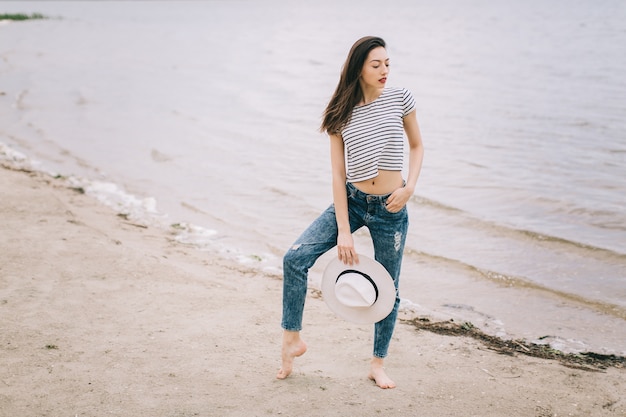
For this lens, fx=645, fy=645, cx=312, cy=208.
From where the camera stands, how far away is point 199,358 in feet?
14.6

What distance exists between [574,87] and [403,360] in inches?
668

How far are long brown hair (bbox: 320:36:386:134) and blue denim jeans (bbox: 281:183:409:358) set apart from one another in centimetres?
40

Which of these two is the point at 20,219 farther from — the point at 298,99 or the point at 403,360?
the point at 298,99

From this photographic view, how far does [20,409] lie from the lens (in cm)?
367

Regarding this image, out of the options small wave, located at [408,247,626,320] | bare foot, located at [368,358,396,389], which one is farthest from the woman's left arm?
small wave, located at [408,247,626,320]

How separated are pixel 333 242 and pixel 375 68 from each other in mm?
1054

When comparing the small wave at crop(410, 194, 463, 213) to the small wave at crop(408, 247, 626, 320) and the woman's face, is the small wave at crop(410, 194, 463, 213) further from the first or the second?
the woman's face

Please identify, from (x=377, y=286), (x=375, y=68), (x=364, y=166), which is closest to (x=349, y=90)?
(x=375, y=68)

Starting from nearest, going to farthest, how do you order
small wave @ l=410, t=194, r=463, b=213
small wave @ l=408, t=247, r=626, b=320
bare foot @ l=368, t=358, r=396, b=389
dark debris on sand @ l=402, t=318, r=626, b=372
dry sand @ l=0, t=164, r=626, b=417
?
dry sand @ l=0, t=164, r=626, b=417
bare foot @ l=368, t=358, r=396, b=389
dark debris on sand @ l=402, t=318, r=626, b=372
small wave @ l=408, t=247, r=626, b=320
small wave @ l=410, t=194, r=463, b=213

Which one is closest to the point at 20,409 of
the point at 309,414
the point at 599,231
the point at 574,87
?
the point at 309,414

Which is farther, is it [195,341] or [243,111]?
[243,111]

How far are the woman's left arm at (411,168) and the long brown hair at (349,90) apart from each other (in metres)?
0.33

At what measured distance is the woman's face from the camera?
3.73 meters

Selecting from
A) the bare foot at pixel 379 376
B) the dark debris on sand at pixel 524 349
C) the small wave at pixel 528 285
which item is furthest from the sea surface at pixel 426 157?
the bare foot at pixel 379 376
